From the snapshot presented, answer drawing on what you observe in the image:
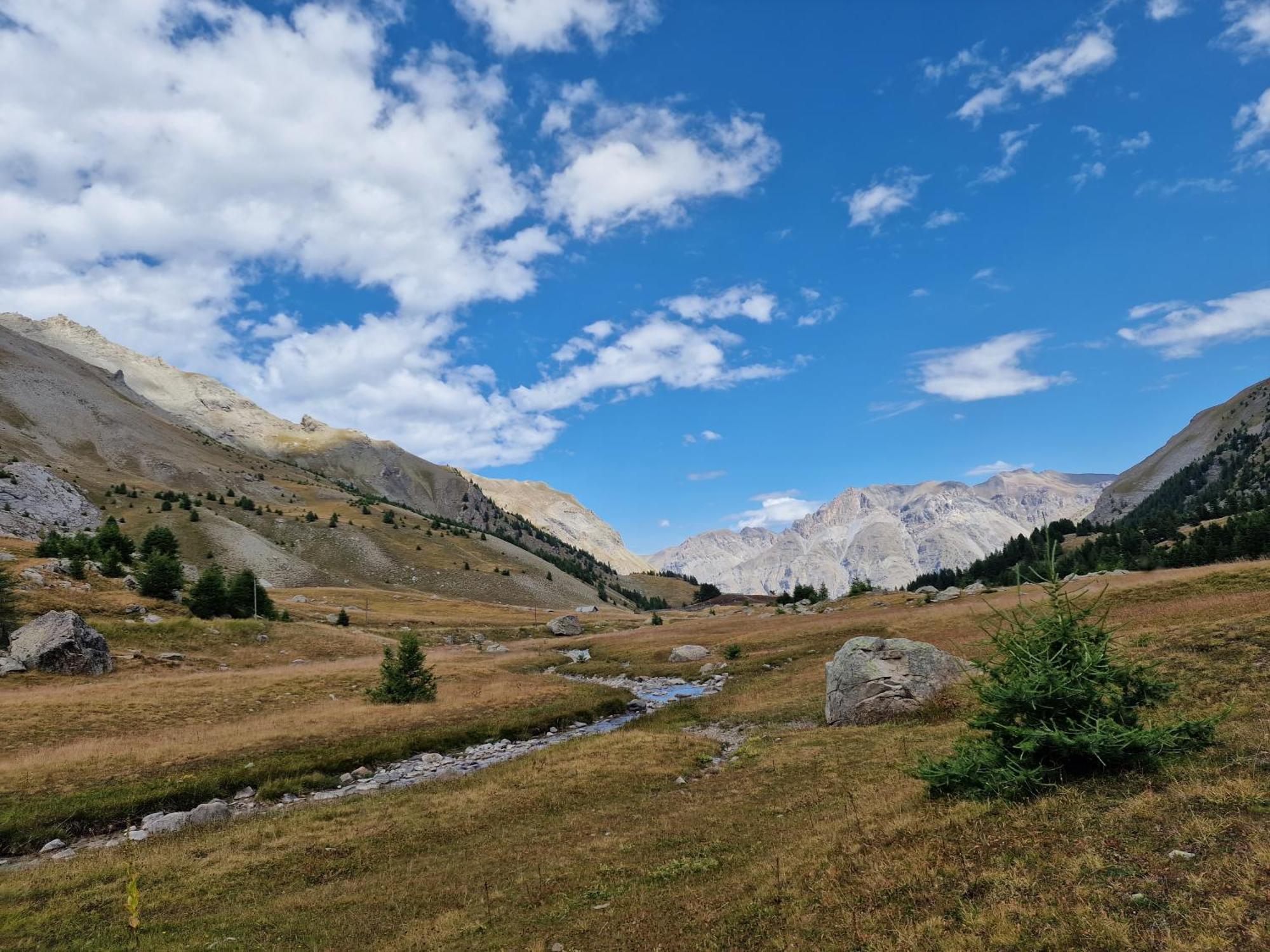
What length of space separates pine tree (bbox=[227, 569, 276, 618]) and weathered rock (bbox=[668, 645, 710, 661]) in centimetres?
5230

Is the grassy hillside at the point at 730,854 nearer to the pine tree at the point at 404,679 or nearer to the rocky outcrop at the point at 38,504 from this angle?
the pine tree at the point at 404,679

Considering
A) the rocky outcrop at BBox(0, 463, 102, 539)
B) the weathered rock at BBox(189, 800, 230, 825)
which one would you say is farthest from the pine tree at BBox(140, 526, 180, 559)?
the weathered rock at BBox(189, 800, 230, 825)

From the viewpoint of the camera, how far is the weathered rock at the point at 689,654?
69.9 meters

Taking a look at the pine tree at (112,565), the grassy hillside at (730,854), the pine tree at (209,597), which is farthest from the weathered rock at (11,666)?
the pine tree at (112,565)

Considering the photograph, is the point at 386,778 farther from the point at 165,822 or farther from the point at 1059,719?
the point at 1059,719

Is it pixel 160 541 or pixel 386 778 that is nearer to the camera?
pixel 386 778

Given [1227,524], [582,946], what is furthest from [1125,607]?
[1227,524]

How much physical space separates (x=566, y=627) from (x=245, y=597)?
55.2 meters

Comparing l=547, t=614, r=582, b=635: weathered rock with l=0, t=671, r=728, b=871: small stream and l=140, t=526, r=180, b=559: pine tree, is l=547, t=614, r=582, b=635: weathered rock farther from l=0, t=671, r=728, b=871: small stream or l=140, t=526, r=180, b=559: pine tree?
l=0, t=671, r=728, b=871: small stream

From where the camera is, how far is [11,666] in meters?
45.5

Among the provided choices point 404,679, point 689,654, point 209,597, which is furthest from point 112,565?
point 689,654

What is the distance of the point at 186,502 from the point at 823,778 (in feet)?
682

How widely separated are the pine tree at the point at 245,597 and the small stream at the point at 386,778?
5348cm

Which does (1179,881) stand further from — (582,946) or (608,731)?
(608,731)
